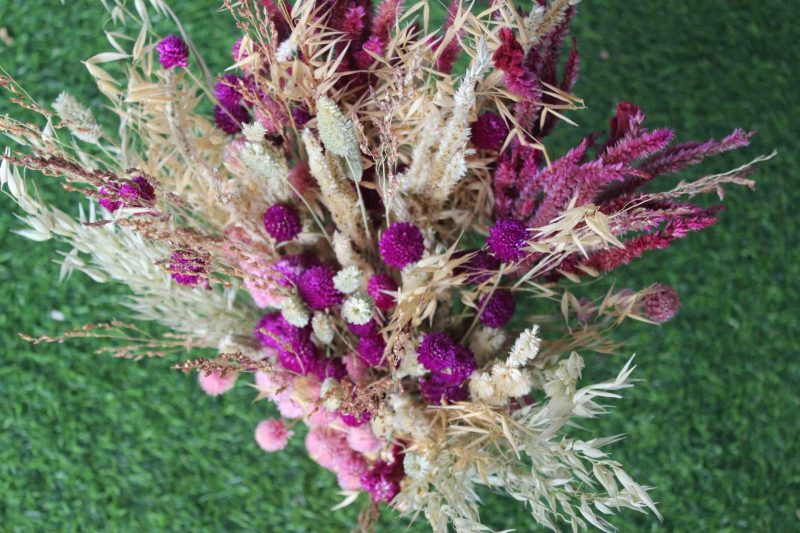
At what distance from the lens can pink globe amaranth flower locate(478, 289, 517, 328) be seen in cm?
67

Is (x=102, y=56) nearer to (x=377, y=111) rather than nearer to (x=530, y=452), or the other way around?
(x=377, y=111)

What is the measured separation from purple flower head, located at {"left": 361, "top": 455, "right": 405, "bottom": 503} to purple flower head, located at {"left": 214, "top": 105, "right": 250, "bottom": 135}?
0.40 meters

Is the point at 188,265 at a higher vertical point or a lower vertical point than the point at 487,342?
higher

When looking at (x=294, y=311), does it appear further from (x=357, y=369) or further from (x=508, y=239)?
(x=508, y=239)

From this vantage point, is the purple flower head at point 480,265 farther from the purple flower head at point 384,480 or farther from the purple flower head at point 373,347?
the purple flower head at point 384,480

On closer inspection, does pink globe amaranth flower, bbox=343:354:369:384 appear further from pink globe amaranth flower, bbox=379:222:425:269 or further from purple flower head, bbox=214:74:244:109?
purple flower head, bbox=214:74:244:109

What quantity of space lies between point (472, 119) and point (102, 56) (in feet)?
1.16

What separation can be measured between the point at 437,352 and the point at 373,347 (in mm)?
78

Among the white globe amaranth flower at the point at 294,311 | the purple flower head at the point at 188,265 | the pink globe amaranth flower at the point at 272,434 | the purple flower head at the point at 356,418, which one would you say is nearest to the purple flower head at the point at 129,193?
the purple flower head at the point at 188,265

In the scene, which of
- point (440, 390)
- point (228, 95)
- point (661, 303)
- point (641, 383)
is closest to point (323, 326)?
point (440, 390)

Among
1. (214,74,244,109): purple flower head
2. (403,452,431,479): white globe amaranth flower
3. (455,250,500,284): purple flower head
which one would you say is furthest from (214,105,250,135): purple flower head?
(403,452,431,479): white globe amaranth flower

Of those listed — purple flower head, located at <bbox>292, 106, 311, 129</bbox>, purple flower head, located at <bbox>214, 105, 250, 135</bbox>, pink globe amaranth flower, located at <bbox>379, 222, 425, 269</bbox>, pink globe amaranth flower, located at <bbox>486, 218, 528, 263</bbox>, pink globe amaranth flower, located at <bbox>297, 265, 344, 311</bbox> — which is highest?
purple flower head, located at <bbox>292, 106, 311, 129</bbox>

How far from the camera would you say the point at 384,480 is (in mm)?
731

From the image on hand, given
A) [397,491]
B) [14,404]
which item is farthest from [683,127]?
[14,404]
